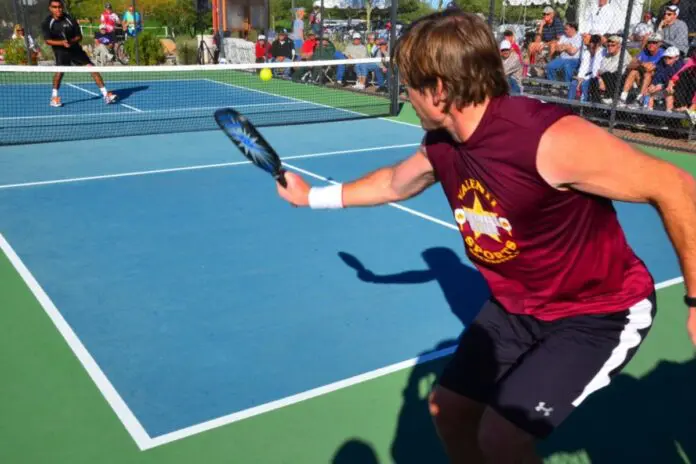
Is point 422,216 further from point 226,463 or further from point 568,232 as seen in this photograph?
point 568,232

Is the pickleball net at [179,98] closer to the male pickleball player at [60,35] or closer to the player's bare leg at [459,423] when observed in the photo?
the male pickleball player at [60,35]

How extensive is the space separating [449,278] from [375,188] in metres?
2.98

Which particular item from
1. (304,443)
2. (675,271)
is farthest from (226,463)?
(675,271)

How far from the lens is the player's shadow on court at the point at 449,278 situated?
216 inches

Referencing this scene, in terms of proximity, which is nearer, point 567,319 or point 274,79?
point 567,319

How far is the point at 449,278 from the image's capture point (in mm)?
6035

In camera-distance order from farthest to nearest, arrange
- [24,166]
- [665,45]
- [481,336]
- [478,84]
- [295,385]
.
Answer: [665,45], [24,166], [295,385], [481,336], [478,84]

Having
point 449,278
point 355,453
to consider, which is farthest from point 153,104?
point 355,453

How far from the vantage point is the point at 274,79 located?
21.8 meters

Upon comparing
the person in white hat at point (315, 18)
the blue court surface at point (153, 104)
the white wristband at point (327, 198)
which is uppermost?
the person in white hat at point (315, 18)

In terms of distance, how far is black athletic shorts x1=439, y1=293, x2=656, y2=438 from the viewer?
2418mm

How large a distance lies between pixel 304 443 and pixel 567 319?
1.66 metres

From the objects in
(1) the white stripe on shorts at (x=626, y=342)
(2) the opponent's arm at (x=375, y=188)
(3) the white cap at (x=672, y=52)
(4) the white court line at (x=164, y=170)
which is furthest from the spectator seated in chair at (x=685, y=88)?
(1) the white stripe on shorts at (x=626, y=342)

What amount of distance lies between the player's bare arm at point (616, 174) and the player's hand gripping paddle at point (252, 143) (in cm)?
150
